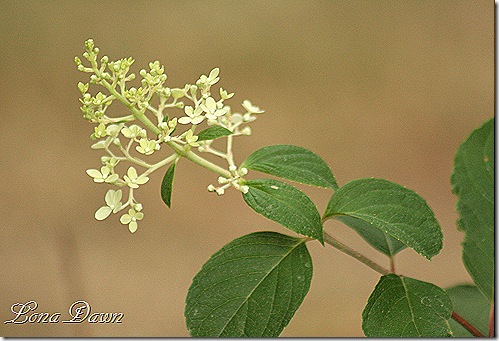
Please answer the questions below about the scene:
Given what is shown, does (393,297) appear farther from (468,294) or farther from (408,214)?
(468,294)

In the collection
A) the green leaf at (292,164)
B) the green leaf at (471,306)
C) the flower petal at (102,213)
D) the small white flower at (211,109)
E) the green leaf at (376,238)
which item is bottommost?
the green leaf at (471,306)

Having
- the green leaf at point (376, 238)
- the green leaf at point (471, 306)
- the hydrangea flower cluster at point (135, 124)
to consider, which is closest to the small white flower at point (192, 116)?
A: the hydrangea flower cluster at point (135, 124)

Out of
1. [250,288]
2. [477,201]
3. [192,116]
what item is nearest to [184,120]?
[192,116]

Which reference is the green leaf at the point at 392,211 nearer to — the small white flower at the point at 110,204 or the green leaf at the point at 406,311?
the green leaf at the point at 406,311

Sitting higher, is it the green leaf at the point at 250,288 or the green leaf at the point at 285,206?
the green leaf at the point at 285,206

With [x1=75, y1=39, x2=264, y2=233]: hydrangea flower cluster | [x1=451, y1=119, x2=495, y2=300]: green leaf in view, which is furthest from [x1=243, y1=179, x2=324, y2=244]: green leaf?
[x1=451, y1=119, x2=495, y2=300]: green leaf

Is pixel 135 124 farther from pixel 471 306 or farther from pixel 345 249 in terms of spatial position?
pixel 471 306
